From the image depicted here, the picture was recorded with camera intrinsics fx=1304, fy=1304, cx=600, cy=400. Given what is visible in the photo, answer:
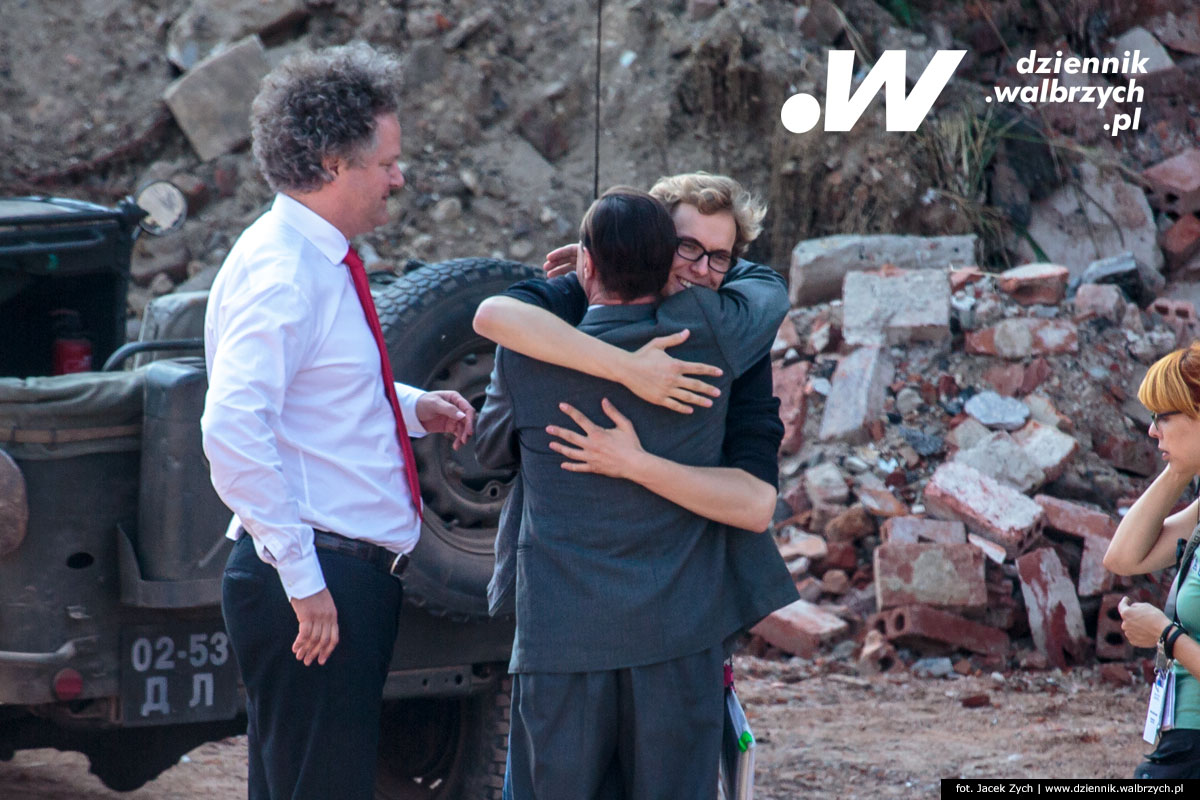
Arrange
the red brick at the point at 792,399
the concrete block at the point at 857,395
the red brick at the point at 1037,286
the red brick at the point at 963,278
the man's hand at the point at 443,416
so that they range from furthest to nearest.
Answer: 1. the red brick at the point at 963,278
2. the red brick at the point at 1037,286
3. the red brick at the point at 792,399
4. the concrete block at the point at 857,395
5. the man's hand at the point at 443,416

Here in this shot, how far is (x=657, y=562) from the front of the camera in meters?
2.52

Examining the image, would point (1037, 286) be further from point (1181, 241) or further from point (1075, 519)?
point (1181, 241)

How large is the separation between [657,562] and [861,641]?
15.8 feet

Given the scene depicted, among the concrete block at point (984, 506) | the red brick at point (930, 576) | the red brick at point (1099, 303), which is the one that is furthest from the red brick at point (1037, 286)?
the red brick at point (930, 576)

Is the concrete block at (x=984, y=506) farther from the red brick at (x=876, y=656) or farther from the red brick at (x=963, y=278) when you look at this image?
the red brick at (x=963, y=278)

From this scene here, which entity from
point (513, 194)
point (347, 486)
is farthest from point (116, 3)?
point (347, 486)

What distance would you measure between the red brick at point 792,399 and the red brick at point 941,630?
1478mm

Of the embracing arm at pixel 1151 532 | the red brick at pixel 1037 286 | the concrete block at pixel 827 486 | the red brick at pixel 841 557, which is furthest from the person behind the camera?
the red brick at pixel 1037 286

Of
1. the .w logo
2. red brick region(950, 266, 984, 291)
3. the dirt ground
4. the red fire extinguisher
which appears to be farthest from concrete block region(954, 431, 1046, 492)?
the red fire extinguisher

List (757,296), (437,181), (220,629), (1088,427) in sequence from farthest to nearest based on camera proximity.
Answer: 1. (437,181)
2. (1088,427)
3. (220,629)
4. (757,296)

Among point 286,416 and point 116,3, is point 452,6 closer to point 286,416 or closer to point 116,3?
point 116,3

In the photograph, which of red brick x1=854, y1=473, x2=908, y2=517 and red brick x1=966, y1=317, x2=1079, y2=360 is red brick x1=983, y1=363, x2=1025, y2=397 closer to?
red brick x1=966, y1=317, x2=1079, y2=360

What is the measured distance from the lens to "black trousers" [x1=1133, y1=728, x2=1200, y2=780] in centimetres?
288

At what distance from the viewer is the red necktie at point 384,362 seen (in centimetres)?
277
